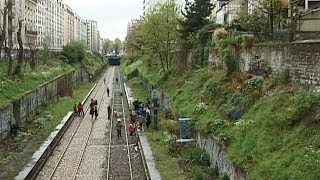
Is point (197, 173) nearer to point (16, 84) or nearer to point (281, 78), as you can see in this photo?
point (281, 78)

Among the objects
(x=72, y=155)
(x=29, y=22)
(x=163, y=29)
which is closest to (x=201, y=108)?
(x=72, y=155)

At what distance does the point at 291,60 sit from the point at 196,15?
25.1 metres

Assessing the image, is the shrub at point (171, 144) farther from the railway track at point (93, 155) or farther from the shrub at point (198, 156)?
the railway track at point (93, 155)


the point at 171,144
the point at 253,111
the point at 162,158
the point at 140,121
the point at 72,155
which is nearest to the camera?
the point at 253,111

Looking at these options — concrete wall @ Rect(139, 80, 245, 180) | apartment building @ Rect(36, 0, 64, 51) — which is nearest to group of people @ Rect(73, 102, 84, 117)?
concrete wall @ Rect(139, 80, 245, 180)

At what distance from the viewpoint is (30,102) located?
34.2 meters

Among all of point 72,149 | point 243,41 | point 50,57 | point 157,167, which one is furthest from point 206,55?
point 50,57

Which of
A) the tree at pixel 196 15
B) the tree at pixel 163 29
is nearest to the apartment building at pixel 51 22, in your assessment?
the tree at pixel 163 29

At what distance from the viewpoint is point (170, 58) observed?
50.0 metres

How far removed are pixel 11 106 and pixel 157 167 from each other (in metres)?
11.7

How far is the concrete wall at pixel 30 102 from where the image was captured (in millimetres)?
26766

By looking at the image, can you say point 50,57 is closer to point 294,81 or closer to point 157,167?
point 157,167

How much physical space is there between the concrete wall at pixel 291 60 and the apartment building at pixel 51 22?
2562 inches

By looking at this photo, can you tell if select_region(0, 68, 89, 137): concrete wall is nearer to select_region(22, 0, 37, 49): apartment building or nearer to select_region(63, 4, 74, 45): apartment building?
select_region(22, 0, 37, 49): apartment building
